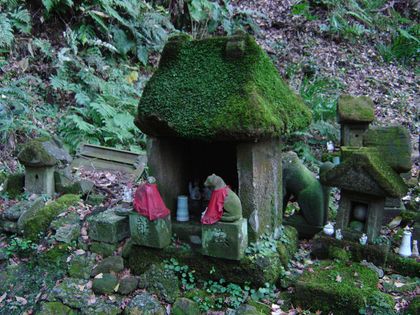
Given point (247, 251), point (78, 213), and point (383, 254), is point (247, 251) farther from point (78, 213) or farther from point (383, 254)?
point (78, 213)

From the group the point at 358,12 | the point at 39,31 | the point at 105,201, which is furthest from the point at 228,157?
the point at 358,12

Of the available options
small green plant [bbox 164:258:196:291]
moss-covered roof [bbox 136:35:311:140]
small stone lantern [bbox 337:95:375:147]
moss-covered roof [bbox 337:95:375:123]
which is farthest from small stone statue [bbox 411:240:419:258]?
moss-covered roof [bbox 337:95:375:123]

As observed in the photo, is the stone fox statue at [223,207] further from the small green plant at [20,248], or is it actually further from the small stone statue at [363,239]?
the small green plant at [20,248]

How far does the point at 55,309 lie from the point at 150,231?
1.16m

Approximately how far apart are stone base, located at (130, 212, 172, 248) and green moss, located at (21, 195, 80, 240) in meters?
1.59

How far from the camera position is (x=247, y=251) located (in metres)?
4.00

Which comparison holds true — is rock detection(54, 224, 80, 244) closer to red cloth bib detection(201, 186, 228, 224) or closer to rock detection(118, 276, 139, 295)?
rock detection(118, 276, 139, 295)

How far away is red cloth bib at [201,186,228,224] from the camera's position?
12.6ft

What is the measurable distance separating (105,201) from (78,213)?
58 cm

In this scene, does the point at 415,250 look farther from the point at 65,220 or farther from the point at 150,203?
the point at 65,220

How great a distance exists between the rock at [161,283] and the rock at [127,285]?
62 mm

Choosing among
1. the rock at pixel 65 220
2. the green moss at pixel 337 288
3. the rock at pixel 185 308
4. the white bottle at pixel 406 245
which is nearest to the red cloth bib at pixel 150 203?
the rock at pixel 185 308

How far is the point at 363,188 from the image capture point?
13.1ft

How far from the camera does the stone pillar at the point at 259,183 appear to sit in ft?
13.1
